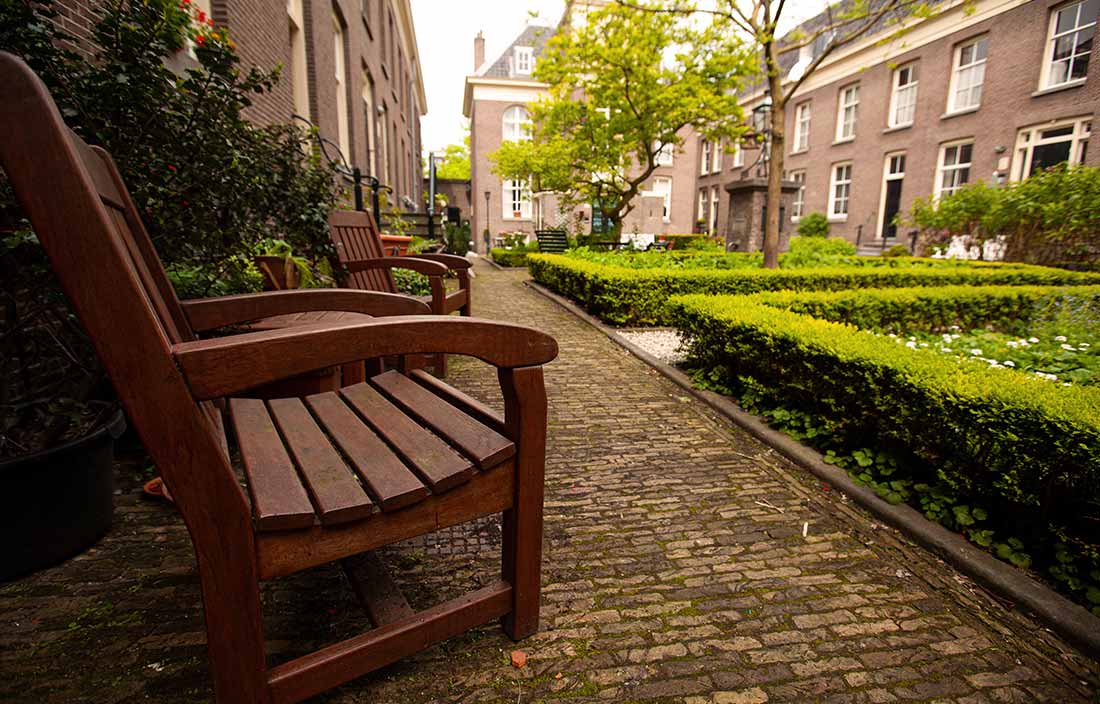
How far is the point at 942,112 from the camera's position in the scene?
1855 cm

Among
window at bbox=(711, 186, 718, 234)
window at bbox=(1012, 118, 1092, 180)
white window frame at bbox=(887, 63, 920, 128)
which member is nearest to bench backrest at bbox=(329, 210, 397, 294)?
window at bbox=(1012, 118, 1092, 180)

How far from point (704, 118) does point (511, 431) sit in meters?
14.9

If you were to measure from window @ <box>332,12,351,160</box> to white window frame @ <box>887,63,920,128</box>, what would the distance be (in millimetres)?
19031

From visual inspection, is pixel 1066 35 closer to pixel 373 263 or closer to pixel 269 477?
pixel 373 263

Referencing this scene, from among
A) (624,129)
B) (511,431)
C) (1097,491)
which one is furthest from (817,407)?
(624,129)

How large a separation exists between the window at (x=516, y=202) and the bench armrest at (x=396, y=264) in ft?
91.6

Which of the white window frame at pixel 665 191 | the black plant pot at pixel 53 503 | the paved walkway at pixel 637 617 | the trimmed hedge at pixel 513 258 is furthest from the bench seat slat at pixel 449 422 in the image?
the white window frame at pixel 665 191

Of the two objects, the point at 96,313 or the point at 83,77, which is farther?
the point at 83,77

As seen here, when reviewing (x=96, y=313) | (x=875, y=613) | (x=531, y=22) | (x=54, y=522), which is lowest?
(x=875, y=613)

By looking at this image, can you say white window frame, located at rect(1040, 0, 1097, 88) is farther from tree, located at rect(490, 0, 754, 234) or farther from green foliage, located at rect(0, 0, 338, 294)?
green foliage, located at rect(0, 0, 338, 294)

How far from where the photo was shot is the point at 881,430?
273cm

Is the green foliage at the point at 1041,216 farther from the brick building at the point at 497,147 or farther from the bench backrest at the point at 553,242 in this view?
the brick building at the point at 497,147

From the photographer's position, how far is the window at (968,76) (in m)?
17.5

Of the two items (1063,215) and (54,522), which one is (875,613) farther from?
(1063,215)
